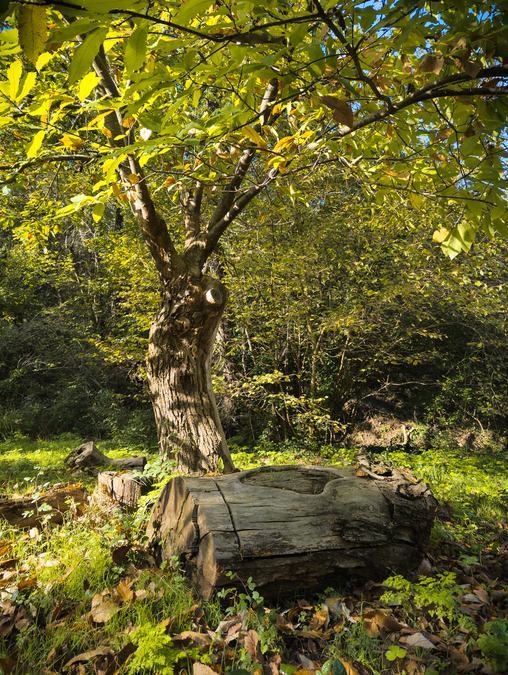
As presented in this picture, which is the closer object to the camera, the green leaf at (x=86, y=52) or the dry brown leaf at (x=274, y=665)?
the green leaf at (x=86, y=52)

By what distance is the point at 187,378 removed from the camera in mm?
4406

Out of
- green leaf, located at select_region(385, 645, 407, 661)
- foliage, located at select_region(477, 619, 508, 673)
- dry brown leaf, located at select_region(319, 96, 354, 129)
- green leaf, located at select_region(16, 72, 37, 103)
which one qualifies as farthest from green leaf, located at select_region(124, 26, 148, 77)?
foliage, located at select_region(477, 619, 508, 673)

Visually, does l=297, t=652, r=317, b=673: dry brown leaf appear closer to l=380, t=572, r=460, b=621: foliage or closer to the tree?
l=380, t=572, r=460, b=621: foliage

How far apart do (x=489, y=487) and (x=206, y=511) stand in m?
4.33

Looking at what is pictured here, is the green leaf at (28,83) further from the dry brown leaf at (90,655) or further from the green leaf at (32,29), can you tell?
the dry brown leaf at (90,655)

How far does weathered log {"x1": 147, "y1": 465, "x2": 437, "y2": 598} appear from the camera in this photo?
252cm

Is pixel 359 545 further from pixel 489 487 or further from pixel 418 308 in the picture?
pixel 418 308

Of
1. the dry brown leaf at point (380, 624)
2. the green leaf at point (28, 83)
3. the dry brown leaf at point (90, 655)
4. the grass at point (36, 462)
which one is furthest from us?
the grass at point (36, 462)

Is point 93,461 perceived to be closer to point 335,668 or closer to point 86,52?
point 335,668

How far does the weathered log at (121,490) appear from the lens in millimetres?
3811

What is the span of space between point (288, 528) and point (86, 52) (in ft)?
8.46

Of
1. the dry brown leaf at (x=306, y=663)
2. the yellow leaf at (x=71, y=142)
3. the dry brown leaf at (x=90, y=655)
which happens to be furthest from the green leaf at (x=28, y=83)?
the dry brown leaf at (x=306, y=663)

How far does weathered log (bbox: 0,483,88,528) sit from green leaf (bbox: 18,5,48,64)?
3.24 metres

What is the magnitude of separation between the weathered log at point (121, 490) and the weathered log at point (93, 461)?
1.62m
